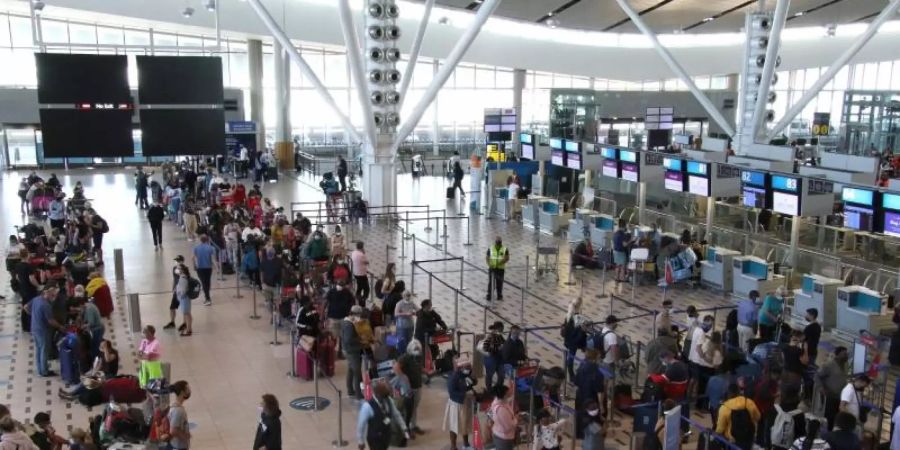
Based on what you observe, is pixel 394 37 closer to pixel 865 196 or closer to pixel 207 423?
pixel 865 196

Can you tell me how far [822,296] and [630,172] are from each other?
842cm

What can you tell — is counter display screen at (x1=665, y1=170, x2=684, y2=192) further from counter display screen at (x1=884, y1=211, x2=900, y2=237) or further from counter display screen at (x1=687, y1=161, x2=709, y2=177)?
counter display screen at (x1=884, y1=211, x2=900, y2=237)

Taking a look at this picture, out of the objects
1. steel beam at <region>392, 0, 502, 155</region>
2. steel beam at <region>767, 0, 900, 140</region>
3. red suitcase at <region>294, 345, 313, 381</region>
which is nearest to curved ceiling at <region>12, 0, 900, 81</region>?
steel beam at <region>767, 0, 900, 140</region>

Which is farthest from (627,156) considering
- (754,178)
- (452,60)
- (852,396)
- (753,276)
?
(852,396)

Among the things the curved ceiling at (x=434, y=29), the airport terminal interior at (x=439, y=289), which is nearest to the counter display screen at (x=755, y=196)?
the airport terminal interior at (x=439, y=289)

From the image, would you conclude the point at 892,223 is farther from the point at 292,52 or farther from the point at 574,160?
the point at 292,52

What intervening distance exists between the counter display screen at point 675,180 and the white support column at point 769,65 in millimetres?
7558

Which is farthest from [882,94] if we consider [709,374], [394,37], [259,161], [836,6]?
[709,374]

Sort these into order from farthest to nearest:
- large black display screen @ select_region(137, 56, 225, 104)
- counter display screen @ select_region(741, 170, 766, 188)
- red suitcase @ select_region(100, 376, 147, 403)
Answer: counter display screen @ select_region(741, 170, 766, 188)
large black display screen @ select_region(137, 56, 225, 104)
red suitcase @ select_region(100, 376, 147, 403)

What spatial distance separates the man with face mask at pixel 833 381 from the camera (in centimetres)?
1018

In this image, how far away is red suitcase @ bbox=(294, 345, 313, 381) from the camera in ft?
40.6

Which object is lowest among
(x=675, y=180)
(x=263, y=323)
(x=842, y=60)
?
(x=263, y=323)

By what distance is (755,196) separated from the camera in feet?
62.0

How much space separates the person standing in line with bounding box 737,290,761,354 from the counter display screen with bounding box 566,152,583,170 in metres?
13.1
